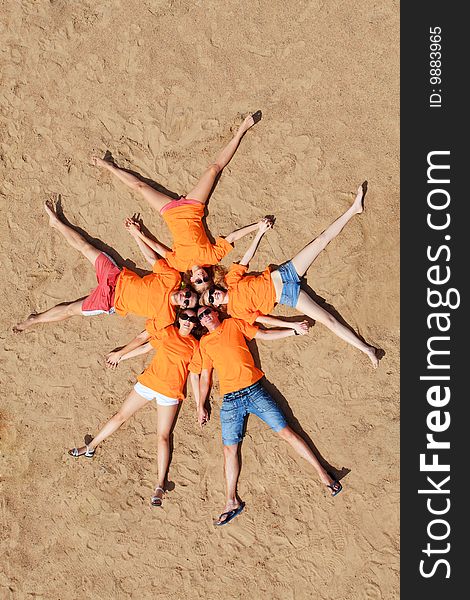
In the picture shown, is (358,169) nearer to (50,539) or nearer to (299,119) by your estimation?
(299,119)

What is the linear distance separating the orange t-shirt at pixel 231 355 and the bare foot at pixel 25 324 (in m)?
2.30

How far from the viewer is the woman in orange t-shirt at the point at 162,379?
20.1 ft

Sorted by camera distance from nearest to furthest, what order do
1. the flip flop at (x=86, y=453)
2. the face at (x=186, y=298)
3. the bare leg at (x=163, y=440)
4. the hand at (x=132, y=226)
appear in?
the face at (x=186, y=298), the bare leg at (x=163, y=440), the hand at (x=132, y=226), the flip flop at (x=86, y=453)

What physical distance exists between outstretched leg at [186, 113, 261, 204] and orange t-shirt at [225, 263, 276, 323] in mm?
1187

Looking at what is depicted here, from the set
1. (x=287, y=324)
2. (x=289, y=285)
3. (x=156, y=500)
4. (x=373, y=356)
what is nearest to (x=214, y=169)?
(x=289, y=285)

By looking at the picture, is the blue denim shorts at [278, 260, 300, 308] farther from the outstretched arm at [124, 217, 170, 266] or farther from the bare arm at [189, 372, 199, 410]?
the outstretched arm at [124, 217, 170, 266]

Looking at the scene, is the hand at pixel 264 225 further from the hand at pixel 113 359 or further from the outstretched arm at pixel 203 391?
the hand at pixel 113 359

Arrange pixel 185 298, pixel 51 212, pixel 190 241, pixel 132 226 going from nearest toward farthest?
pixel 185 298 → pixel 190 241 → pixel 132 226 → pixel 51 212

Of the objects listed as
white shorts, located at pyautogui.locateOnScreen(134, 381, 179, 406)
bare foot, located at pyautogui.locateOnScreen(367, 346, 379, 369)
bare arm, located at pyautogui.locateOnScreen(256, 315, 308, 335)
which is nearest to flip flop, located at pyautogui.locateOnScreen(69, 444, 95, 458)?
white shorts, located at pyautogui.locateOnScreen(134, 381, 179, 406)

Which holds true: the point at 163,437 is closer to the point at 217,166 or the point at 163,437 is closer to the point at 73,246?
the point at 73,246

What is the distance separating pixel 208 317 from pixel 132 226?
61.9 inches

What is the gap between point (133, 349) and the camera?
254 inches

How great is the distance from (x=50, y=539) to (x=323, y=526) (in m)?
3.60

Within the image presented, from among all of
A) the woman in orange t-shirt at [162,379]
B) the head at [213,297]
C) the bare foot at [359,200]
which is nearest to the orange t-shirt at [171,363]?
the woman in orange t-shirt at [162,379]
